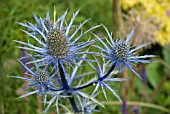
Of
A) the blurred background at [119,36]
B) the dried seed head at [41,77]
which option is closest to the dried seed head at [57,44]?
the dried seed head at [41,77]

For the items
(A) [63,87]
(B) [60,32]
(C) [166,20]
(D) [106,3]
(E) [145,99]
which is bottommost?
(E) [145,99]

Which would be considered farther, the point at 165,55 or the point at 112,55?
the point at 165,55

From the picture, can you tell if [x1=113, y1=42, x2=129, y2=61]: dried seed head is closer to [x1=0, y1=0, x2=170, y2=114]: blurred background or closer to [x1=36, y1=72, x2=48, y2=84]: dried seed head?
[x1=36, y1=72, x2=48, y2=84]: dried seed head

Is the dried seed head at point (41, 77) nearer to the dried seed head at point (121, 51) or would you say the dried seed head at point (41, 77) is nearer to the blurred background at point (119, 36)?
the dried seed head at point (121, 51)

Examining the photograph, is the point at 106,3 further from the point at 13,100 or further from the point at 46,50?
the point at 46,50

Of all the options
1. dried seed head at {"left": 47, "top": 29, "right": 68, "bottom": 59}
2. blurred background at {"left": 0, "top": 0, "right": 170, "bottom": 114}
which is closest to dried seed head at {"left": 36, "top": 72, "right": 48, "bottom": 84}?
dried seed head at {"left": 47, "top": 29, "right": 68, "bottom": 59}

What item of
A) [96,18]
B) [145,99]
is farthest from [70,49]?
[96,18]

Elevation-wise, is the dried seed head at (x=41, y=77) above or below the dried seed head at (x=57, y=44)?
below
